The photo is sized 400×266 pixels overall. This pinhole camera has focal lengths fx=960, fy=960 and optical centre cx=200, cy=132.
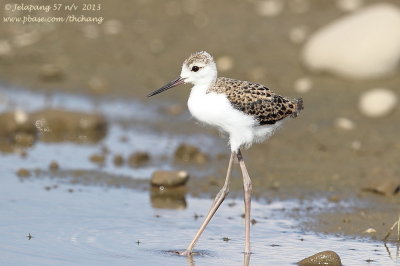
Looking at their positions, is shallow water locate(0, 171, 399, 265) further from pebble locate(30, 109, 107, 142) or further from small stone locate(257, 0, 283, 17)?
small stone locate(257, 0, 283, 17)

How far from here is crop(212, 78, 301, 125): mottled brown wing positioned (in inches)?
333

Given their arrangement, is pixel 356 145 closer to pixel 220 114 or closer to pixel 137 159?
pixel 137 159

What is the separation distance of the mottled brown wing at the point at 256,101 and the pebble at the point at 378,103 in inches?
222

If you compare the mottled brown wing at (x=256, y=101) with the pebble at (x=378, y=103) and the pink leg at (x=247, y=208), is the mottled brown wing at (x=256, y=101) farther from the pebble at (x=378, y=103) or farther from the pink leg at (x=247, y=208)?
the pebble at (x=378, y=103)

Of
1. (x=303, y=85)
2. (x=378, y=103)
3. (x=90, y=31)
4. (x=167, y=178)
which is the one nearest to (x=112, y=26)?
(x=90, y=31)

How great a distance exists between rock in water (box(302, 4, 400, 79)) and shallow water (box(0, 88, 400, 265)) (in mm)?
3849

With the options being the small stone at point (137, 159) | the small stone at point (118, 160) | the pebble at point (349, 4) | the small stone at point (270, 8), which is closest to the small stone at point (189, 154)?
the small stone at point (137, 159)

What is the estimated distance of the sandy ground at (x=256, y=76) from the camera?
1126cm

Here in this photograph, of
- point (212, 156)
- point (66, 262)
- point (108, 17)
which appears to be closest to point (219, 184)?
point (212, 156)

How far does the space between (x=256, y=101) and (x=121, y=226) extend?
1.93 meters

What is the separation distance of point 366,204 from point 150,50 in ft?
28.4

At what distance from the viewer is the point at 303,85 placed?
52.1ft

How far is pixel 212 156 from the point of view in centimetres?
1279

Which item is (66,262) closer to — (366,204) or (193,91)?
(193,91)
